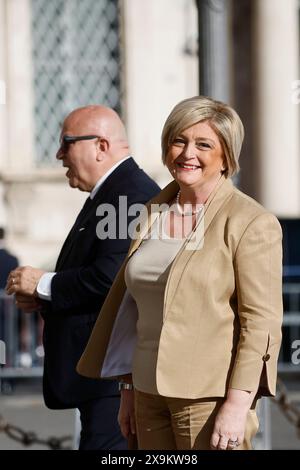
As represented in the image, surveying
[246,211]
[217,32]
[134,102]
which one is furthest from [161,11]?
[246,211]

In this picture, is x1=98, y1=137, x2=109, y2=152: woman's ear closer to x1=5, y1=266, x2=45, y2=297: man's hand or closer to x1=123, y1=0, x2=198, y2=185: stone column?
x1=5, y1=266, x2=45, y2=297: man's hand

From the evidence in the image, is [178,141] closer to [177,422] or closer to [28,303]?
[177,422]

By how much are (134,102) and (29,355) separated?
342cm

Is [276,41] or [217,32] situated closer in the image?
[217,32]

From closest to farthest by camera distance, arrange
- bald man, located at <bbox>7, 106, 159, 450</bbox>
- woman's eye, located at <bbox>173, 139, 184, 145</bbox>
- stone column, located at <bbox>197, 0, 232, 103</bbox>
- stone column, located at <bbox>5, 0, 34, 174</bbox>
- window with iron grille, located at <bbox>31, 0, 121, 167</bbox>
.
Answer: woman's eye, located at <bbox>173, 139, 184, 145</bbox>, bald man, located at <bbox>7, 106, 159, 450</bbox>, stone column, located at <bbox>197, 0, 232, 103</bbox>, stone column, located at <bbox>5, 0, 34, 174</bbox>, window with iron grille, located at <bbox>31, 0, 121, 167</bbox>

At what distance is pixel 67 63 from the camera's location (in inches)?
579

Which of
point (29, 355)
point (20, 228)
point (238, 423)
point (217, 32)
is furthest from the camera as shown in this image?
point (20, 228)

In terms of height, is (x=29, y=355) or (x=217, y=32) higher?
(x=217, y=32)

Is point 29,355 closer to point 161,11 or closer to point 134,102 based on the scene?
point 134,102

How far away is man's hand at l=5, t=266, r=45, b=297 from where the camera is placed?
495 cm

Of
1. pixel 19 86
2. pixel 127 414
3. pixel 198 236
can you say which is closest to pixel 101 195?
pixel 127 414

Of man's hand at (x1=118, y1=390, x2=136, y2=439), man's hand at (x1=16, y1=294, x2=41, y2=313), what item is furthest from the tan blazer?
man's hand at (x1=16, y1=294, x2=41, y2=313)

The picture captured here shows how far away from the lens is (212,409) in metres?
3.77

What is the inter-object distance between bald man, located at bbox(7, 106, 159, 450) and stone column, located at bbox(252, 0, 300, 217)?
9439 mm
